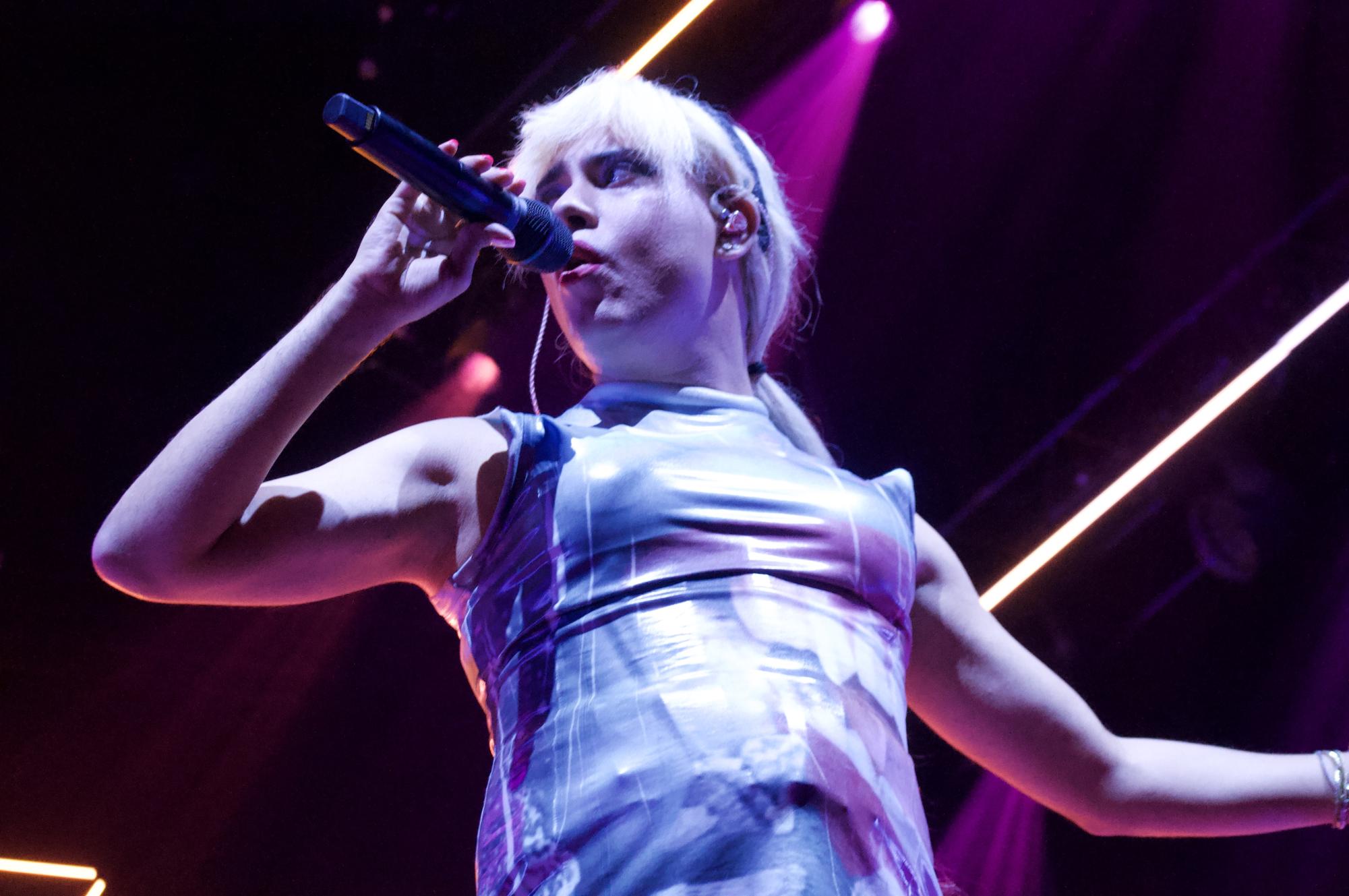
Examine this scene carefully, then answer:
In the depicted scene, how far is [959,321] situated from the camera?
2.85 m

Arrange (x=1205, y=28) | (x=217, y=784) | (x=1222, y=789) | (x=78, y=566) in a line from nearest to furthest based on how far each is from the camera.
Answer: (x=1222, y=789), (x=78, y=566), (x=217, y=784), (x=1205, y=28)

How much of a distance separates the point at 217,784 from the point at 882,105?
2475mm

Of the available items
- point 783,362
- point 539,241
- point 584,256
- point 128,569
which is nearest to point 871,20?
point 783,362

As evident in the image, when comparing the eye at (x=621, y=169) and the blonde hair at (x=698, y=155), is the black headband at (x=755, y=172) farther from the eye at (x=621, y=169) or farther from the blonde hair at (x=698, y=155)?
the eye at (x=621, y=169)

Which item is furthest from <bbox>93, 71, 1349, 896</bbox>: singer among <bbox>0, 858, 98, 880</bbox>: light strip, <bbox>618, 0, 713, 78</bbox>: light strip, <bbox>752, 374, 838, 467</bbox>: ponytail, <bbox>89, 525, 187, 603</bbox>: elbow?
<bbox>0, 858, 98, 880</bbox>: light strip

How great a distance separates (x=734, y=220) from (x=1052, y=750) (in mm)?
852

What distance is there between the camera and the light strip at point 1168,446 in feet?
9.59

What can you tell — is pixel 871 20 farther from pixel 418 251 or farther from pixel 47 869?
pixel 47 869

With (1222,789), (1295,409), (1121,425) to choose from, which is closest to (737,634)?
(1222,789)

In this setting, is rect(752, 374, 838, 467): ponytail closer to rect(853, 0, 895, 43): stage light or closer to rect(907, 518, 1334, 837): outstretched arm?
rect(907, 518, 1334, 837): outstretched arm

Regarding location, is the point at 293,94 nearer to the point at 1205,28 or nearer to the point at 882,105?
the point at 882,105

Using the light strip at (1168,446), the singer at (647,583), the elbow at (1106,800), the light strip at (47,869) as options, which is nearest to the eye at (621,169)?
the singer at (647,583)

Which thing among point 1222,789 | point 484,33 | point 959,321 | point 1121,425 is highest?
point 484,33

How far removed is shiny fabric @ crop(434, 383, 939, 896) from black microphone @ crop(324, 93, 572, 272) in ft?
0.61
